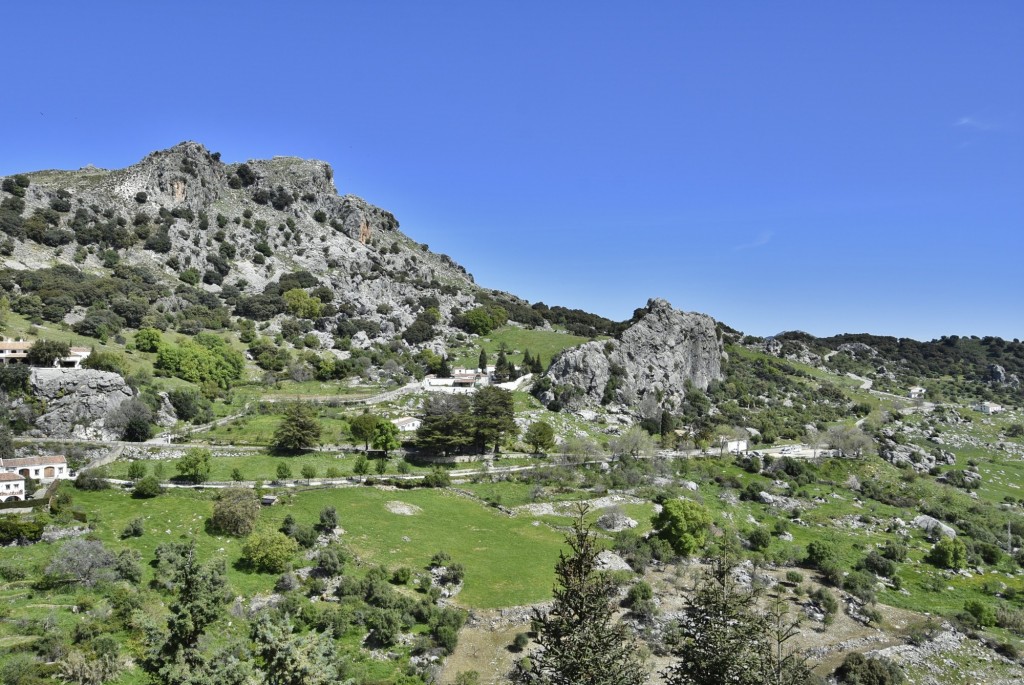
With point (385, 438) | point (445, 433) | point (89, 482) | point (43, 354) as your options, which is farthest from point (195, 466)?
point (43, 354)

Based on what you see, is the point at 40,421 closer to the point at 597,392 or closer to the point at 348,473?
the point at 348,473

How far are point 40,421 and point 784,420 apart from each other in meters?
121

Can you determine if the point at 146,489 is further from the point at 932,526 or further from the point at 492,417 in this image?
the point at 932,526

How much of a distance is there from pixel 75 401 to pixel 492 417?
46796mm

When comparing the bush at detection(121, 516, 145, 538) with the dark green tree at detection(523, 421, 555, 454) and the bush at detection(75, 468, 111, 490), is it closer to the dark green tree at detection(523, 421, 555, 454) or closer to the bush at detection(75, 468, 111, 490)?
the bush at detection(75, 468, 111, 490)

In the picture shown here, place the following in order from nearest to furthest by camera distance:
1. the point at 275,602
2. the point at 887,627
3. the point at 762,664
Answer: the point at 762,664 → the point at 275,602 → the point at 887,627

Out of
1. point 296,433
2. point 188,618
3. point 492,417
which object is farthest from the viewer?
point 492,417

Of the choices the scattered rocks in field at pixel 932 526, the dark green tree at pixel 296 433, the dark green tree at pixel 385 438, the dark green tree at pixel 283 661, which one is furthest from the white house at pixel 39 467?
the scattered rocks in field at pixel 932 526

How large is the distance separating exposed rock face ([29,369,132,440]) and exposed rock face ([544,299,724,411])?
62.1 metres

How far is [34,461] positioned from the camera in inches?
1913

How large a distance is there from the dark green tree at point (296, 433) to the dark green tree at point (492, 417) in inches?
771

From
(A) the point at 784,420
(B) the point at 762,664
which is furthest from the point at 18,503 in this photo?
(A) the point at 784,420

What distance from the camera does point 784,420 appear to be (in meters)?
116

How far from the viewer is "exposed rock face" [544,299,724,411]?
328 feet
